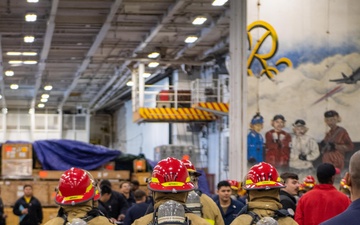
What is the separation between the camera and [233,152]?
1834 centimetres

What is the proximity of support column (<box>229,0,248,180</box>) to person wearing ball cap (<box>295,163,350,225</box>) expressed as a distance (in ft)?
28.6

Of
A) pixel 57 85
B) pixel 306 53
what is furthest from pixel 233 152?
pixel 57 85

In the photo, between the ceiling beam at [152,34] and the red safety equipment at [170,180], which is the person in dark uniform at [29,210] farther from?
the red safety equipment at [170,180]

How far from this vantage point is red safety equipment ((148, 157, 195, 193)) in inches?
207

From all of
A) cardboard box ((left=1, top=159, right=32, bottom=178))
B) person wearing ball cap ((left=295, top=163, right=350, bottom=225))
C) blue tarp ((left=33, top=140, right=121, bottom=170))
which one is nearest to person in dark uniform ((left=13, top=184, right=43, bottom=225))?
cardboard box ((left=1, top=159, right=32, bottom=178))

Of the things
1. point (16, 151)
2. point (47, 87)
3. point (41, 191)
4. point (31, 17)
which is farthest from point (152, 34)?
point (47, 87)

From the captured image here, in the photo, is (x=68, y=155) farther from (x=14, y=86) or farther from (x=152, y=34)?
(x=14, y=86)

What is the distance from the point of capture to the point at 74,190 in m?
5.68

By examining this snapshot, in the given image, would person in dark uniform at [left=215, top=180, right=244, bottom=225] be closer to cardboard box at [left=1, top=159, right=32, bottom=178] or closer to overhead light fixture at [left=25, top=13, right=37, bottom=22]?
cardboard box at [left=1, top=159, right=32, bottom=178]

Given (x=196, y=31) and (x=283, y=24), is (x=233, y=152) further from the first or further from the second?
(x=196, y=31)

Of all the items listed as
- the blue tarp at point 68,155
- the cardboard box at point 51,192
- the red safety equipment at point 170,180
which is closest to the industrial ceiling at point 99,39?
the blue tarp at point 68,155

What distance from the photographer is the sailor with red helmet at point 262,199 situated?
19.5 feet

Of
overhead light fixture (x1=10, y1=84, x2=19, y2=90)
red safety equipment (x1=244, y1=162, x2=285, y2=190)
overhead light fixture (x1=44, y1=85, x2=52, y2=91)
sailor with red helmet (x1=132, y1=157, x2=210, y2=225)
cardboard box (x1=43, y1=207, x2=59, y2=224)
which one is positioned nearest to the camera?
sailor with red helmet (x1=132, y1=157, x2=210, y2=225)

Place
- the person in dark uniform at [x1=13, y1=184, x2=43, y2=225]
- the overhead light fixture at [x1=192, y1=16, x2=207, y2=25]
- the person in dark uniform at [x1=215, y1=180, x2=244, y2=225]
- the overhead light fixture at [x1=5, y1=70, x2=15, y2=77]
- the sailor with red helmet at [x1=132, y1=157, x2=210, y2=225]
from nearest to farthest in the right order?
1. the sailor with red helmet at [x1=132, y1=157, x2=210, y2=225]
2. the person in dark uniform at [x1=215, y1=180, x2=244, y2=225]
3. the person in dark uniform at [x1=13, y1=184, x2=43, y2=225]
4. the overhead light fixture at [x1=192, y1=16, x2=207, y2=25]
5. the overhead light fixture at [x1=5, y1=70, x2=15, y2=77]
